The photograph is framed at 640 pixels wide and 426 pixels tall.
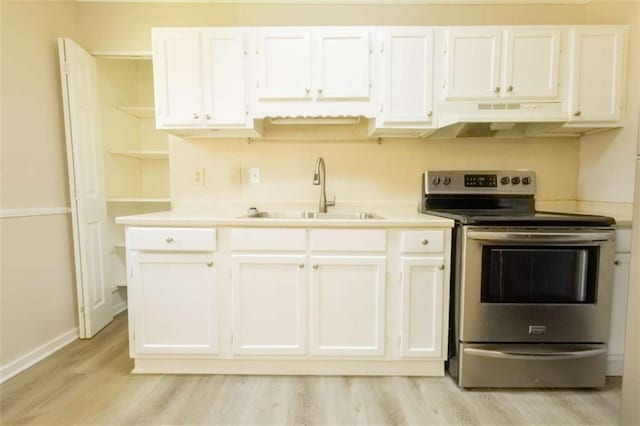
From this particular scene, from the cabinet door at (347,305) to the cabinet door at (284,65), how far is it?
104cm

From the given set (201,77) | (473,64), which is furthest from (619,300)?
(201,77)

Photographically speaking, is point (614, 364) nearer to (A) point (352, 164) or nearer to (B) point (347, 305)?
(B) point (347, 305)

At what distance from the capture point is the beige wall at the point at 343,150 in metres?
2.22

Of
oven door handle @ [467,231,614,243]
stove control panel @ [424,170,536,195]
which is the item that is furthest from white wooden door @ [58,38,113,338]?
oven door handle @ [467,231,614,243]

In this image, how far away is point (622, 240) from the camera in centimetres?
169

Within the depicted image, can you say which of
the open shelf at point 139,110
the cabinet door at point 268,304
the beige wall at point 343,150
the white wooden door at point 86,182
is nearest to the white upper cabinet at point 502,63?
the beige wall at point 343,150

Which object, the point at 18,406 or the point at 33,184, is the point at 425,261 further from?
the point at 33,184

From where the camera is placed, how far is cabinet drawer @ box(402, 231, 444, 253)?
5.58 feet

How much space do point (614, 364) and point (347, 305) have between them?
5.15 feet

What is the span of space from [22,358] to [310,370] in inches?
66.2

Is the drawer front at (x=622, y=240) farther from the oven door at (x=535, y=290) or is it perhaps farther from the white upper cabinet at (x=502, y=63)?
the white upper cabinet at (x=502, y=63)

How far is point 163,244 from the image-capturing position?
172 cm

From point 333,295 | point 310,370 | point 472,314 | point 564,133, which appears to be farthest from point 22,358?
point 564,133

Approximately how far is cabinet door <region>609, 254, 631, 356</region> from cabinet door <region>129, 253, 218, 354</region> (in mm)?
2181
